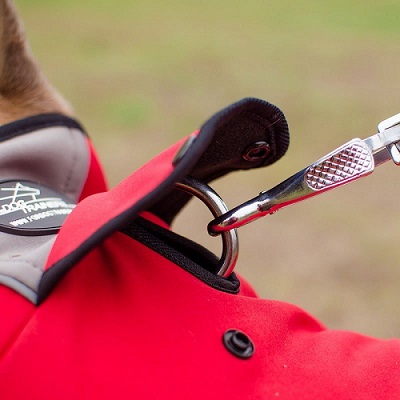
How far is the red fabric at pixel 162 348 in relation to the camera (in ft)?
1.37

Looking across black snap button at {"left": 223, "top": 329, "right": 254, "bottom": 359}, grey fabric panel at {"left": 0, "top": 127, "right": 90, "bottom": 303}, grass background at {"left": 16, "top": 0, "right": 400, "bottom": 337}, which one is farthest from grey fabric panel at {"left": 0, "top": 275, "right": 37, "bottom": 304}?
grass background at {"left": 16, "top": 0, "right": 400, "bottom": 337}

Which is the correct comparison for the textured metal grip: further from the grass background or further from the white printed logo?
the grass background

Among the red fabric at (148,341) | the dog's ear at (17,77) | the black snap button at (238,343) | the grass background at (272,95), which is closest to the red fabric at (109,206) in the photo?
the red fabric at (148,341)

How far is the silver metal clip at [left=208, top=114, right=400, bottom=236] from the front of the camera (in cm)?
50

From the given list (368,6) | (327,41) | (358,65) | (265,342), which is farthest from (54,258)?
(368,6)

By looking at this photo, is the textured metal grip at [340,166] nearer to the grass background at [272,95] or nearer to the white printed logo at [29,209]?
the white printed logo at [29,209]

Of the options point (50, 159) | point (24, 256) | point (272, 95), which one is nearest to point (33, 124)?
point (50, 159)

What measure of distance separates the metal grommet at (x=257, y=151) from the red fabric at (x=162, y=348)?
4.2 inches

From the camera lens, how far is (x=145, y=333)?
1.45ft

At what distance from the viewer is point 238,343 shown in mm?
455

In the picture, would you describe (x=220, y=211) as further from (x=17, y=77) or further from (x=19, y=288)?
(x=17, y=77)

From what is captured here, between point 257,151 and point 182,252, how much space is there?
0.32 ft

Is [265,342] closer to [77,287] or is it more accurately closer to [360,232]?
[77,287]

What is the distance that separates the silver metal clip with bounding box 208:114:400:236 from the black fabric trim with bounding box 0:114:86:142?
8.0 inches
